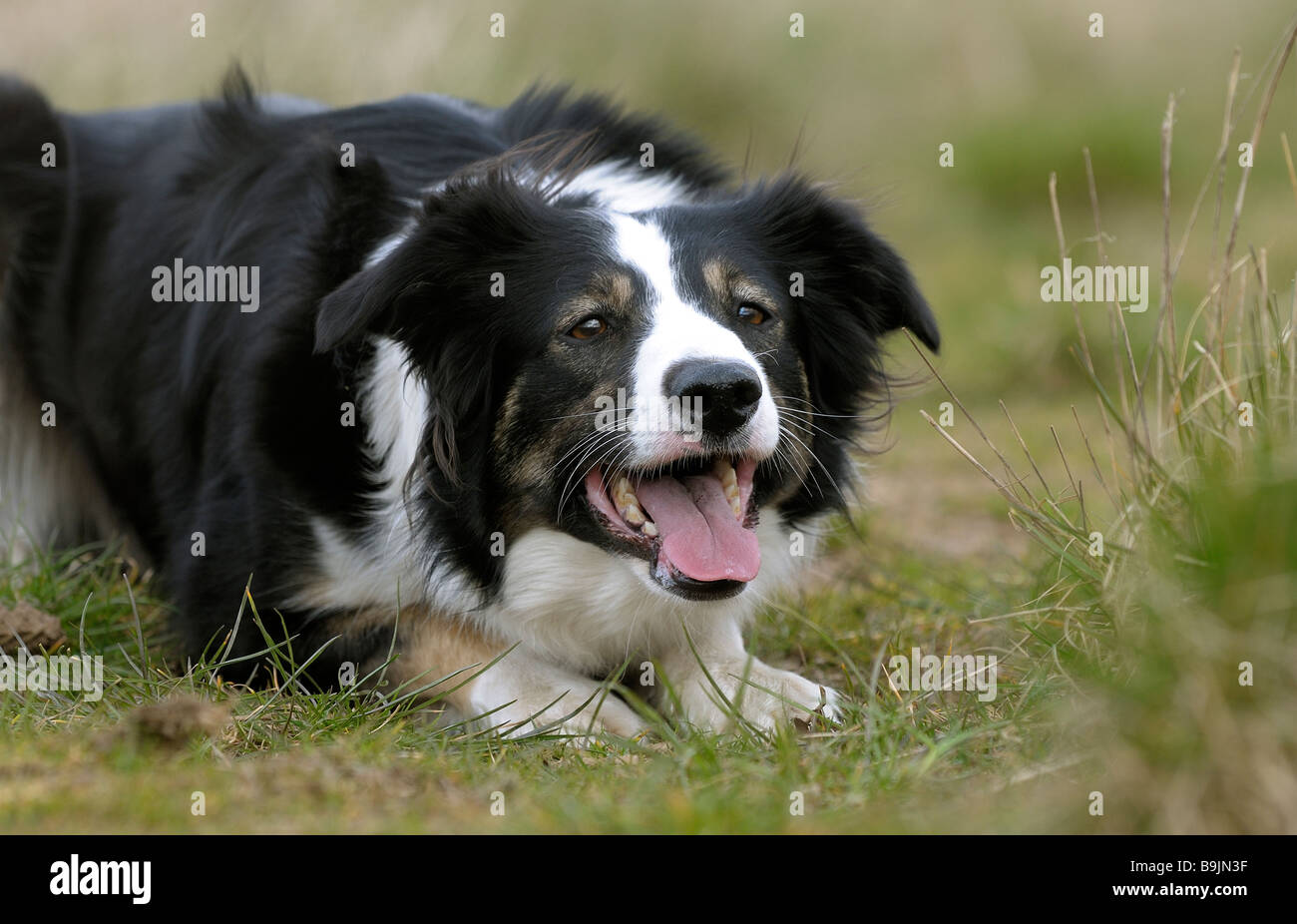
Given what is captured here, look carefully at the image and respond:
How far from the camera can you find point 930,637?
457cm

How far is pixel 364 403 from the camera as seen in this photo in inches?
161

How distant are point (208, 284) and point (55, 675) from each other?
A: 51.8 inches

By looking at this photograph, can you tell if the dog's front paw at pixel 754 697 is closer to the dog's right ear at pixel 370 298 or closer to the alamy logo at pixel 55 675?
the dog's right ear at pixel 370 298

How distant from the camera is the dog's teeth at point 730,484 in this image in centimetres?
367

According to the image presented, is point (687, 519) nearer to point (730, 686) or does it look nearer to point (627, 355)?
point (627, 355)

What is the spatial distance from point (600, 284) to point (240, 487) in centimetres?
133

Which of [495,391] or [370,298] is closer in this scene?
[370,298]

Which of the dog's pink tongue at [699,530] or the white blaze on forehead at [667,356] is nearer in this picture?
the white blaze on forehead at [667,356]

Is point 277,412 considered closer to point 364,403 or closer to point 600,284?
point 364,403

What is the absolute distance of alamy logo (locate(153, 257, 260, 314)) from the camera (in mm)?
4391
